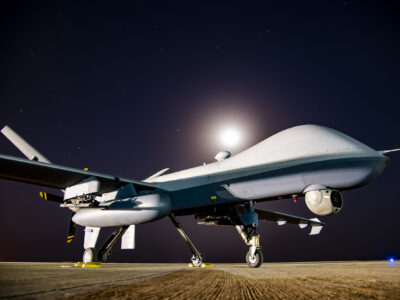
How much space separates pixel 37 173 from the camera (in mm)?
12047

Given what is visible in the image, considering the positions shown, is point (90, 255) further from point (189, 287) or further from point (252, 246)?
point (189, 287)

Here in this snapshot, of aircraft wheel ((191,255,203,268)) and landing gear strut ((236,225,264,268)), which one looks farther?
aircraft wheel ((191,255,203,268))

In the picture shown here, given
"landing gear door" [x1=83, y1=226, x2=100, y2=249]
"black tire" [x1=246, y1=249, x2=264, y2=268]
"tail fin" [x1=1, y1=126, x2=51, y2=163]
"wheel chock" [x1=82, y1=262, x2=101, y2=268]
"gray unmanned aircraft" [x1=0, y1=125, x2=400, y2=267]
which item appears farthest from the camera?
"landing gear door" [x1=83, y1=226, x2=100, y2=249]

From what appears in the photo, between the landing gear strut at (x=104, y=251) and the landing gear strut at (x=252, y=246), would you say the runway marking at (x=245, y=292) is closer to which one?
the landing gear strut at (x=252, y=246)

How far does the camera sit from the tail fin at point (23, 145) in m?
14.7

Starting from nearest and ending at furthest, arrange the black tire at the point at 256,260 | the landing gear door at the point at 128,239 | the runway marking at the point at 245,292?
the runway marking at the point at 245,292 → the black tire at the point at 256,260 → the landing gear door at the point at 128,239

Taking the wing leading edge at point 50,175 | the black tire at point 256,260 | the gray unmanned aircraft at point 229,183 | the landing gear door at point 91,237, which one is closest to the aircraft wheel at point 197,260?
the gray unmanned aircraft at point 229,183

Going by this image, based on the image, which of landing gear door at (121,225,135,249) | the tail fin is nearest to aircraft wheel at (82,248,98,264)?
landing gear door at (121,225,135,249)

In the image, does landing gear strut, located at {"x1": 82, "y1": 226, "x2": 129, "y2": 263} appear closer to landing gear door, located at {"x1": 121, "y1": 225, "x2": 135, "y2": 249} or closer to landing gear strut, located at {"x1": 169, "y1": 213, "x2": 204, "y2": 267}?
landing gear door, located at {"x1": 121, "y1": 225, "x2": 135, "y2": 249}

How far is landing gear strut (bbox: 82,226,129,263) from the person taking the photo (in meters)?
14.8

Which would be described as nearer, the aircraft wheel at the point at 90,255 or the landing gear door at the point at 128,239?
the aircraft wheel at the point at 90,255

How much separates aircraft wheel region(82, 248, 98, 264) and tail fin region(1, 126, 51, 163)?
202 inches

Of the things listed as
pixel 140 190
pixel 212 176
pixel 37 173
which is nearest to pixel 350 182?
pixel 212 176

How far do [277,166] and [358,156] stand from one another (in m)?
2.61
